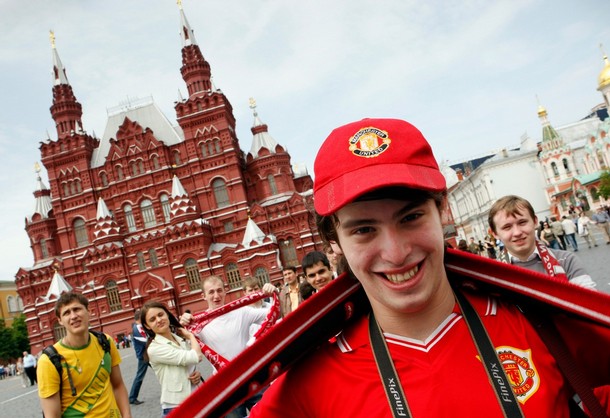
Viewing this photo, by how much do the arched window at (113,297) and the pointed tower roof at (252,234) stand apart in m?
10.5

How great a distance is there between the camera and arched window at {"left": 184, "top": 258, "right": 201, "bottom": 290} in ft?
119

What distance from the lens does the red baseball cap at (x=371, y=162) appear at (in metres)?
1.34

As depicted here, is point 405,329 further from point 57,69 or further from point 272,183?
point 57,69

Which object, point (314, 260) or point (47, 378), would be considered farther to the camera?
point (314, 260)

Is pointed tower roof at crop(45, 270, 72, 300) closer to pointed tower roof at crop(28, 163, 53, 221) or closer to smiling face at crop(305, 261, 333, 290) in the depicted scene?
pointed tower roof at crop(28, 163, 53, 221)

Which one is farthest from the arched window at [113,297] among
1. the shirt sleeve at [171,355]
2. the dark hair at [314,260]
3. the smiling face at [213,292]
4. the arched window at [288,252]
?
the dark hair at [314,260]

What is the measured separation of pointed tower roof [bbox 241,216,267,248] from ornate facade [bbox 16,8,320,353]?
8cm

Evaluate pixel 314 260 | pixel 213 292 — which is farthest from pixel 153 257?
pixel 314 260

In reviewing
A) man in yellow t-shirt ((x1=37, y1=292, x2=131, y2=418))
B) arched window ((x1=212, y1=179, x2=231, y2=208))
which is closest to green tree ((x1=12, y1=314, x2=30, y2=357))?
arched window ((x1=212, y1=179, x2=231, y2=208))

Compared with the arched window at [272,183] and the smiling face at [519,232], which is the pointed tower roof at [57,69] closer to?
the arched window at [272,183]

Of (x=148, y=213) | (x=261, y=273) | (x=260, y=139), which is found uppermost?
(x=260, y=139)

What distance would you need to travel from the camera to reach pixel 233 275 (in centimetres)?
3616

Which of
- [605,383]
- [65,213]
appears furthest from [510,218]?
[65,213]

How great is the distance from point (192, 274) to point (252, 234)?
17.4 feet
